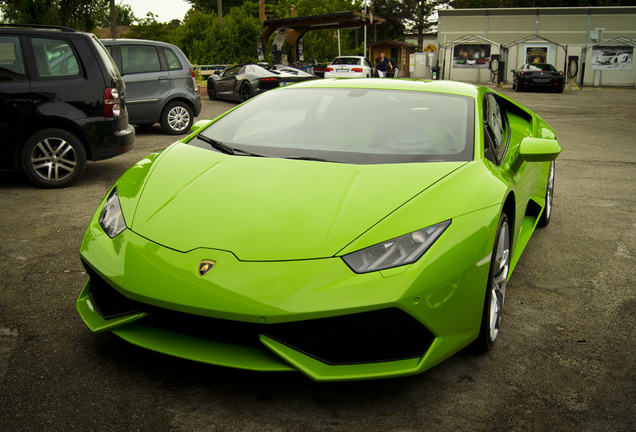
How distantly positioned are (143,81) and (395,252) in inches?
359

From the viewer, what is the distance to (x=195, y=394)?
2.51 metres

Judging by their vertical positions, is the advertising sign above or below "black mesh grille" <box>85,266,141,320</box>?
below

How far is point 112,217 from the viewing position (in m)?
2.94

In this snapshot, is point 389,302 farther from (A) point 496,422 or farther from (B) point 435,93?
(B) point 435,93

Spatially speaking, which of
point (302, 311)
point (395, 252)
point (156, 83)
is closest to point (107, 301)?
point (302, 311)

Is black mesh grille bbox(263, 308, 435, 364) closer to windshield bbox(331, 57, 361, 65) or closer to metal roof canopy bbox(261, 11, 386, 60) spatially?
windshield bbox(331, 57, 361, 65)

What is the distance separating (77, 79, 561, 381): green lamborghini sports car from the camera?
91.2 inches

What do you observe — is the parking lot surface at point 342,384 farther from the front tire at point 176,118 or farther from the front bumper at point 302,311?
the front tire at point 176,118

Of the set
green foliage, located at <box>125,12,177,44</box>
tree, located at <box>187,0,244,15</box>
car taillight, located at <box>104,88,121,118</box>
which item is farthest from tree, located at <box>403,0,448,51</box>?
car taillight, located at <box>104,88,121,118</box>

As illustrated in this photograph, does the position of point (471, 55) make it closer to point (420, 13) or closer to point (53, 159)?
point (53, 159)

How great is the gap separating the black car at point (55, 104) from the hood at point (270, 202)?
3731mm

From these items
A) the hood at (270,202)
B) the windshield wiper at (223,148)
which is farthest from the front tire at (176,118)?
the hood at (270,202)

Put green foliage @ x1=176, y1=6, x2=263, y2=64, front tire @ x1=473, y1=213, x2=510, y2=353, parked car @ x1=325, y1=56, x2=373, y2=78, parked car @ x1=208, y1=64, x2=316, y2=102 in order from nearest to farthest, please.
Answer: front tire @ x1=473, y1=213, x2=510, y2=353 → parked car @ x1=208, y1=64, x2=316, y2=102 → parked car @ x1=325, y1=56, x2=373, y2=78 → green foliage @ x1=176, y1=6, x2=263, y2=64

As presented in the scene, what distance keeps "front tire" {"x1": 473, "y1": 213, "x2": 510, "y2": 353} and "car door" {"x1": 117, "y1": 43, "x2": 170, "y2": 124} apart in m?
8.61
